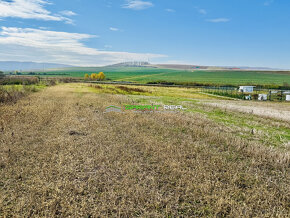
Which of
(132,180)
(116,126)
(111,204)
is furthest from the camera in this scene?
(116,126)

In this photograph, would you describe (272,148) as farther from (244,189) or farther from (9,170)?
(9,170)

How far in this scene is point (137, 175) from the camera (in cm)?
648

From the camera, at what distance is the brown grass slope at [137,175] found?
491 centimetres

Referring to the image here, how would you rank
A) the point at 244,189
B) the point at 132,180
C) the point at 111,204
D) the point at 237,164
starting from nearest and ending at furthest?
1. the point at 111,204
2. the point at 244,189
3. the point at 132,180
4. the point at 237,164

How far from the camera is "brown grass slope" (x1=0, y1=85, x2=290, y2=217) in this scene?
4.91m

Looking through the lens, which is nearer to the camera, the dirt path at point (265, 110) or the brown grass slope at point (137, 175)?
the brown grass slope at point (137, 175)

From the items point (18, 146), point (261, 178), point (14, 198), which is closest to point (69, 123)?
point (18, 146)

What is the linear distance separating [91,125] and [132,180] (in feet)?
24.2

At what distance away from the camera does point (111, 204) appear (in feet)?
16.4

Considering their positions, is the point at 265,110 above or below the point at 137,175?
above

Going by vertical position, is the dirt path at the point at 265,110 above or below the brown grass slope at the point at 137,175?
→ above

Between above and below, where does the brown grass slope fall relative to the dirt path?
below

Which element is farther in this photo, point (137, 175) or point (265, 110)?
point (265, 110)

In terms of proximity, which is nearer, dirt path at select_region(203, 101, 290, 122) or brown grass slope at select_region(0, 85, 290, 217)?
brown grass slope at select_region(0, 85, 290, 217)
